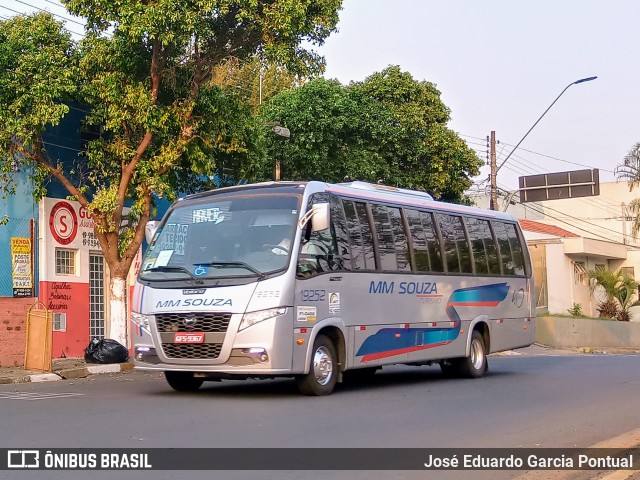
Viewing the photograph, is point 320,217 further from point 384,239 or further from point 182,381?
point 182,381

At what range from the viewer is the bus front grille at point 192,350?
12.3 meters

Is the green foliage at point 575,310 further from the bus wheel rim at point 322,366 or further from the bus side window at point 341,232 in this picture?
the bus wheel rim at point 322,366

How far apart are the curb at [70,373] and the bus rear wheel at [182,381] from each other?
436 cm

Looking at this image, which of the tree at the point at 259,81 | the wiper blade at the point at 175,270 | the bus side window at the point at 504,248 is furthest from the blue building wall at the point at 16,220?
the tree at the point at 259,81

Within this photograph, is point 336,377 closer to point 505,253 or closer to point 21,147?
point 505,253

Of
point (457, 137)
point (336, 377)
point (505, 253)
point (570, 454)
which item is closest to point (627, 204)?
point (457, 137)

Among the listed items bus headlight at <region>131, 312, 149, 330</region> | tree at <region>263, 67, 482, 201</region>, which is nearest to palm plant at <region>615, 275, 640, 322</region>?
tree at <region>263, 67, 482, 201</region>

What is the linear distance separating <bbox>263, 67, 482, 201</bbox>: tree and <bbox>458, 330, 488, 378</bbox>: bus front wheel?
1411 cm

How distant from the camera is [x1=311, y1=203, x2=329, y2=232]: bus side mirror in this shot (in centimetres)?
1267

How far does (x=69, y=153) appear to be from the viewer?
906 inches

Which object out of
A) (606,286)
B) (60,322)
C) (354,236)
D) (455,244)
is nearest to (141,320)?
(354,236)

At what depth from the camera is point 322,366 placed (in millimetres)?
13188

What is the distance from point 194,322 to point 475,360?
689 cm

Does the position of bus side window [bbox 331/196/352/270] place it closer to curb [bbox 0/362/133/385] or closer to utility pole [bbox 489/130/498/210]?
curb [bbox 0/362/133/385]
